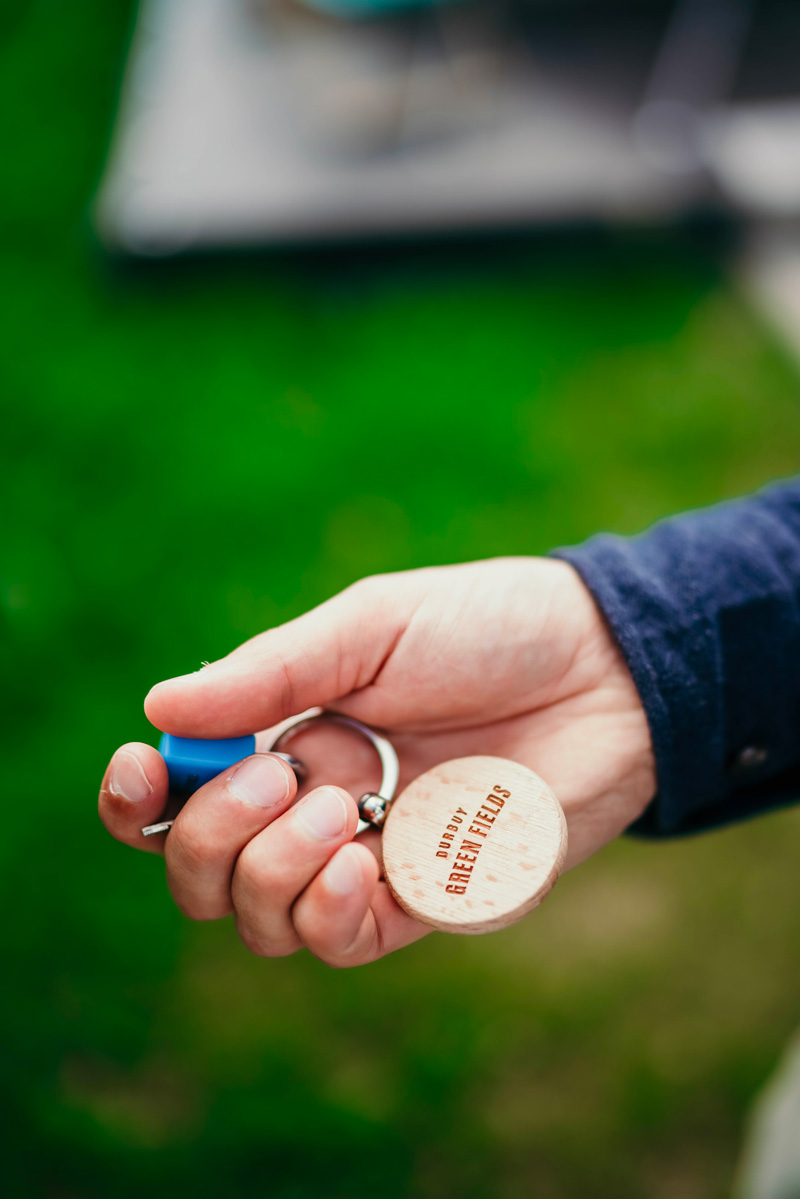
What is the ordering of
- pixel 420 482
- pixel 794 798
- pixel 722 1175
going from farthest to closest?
1. pixel 420 482
2. pixel 722 1175
3. pixel 794 798

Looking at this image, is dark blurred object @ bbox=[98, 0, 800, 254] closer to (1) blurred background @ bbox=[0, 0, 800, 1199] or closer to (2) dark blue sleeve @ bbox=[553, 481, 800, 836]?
(1) blurred background @ bbox=[0, 0, 800, 1199]

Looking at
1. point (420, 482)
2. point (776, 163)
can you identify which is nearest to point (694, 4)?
point (776, 163)

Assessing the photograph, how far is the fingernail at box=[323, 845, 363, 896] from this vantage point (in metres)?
1.46

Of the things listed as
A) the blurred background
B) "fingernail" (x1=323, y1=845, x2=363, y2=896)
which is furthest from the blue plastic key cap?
the blurred background

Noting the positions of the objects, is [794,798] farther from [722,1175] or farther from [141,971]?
[141,971]

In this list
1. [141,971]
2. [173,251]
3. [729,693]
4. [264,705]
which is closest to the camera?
[264,705]

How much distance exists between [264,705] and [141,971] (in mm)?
1343

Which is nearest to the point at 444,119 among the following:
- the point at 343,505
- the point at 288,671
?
the point at 343,505

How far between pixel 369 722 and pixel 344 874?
48cm

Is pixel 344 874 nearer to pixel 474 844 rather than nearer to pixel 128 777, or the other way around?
pixel 474 844

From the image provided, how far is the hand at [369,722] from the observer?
152cm

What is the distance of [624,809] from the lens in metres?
1.92

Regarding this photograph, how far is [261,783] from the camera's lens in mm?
1533

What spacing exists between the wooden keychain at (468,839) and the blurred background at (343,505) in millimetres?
1125
